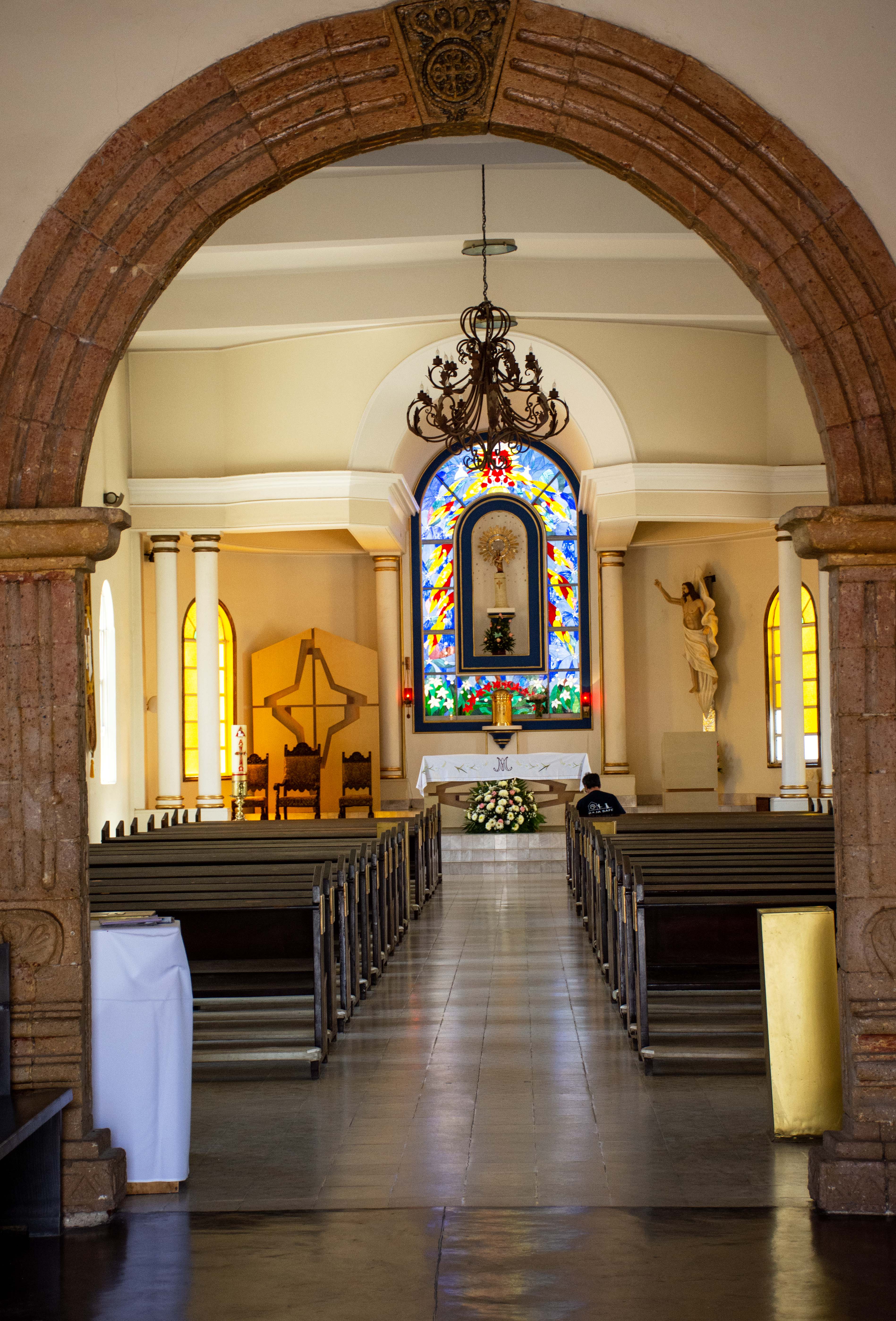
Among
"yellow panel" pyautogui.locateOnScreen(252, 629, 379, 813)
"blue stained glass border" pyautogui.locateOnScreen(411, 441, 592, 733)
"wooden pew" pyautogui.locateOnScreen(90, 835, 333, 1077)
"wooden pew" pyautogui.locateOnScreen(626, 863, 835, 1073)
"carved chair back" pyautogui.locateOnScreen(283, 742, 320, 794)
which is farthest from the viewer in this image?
"blue stained glass border" pyautogui.locateOnScreen(411, 441, 592, 733)

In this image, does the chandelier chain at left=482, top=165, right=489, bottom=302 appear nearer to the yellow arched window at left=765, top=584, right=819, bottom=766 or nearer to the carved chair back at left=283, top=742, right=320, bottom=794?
the yellow arched window at left=765, top=584, right=819, bottom=766

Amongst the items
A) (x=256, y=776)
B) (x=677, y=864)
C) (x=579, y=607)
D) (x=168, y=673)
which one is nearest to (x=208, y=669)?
(x=168, y=673)

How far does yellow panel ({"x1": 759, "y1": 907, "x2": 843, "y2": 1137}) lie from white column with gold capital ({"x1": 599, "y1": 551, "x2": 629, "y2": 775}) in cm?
1272

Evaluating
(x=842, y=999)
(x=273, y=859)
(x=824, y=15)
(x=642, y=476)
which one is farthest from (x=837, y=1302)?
(x=642, y=476)

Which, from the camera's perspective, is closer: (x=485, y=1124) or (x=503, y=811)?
(x=485, y=1124)

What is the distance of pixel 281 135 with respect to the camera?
4.98m

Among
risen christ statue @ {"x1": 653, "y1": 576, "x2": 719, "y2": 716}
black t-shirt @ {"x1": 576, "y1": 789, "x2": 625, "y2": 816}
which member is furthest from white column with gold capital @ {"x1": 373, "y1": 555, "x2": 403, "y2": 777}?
black t-shirt @ {"x1": 576, "y1": 789, "x2": 625, "y2": 816}

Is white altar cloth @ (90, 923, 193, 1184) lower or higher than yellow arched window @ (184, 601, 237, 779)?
lower

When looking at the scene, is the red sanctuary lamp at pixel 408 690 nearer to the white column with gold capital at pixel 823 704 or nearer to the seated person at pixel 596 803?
the white column with gold capital at pixel 823 704

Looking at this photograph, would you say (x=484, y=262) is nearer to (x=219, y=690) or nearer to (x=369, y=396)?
(x=369, y=396)

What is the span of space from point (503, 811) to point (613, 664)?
299 centimetres

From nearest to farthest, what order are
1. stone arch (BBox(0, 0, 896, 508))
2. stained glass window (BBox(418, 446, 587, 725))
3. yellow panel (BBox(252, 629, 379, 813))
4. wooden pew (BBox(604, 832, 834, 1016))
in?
1. stone arch (BBox(0, 0, 896, 508))
2. wooden pew (BBox(604, 832, 834, 1016))
3. yellow panel (BBox(252, 629, 379, 813))
4. stained glass window (BBox(418, 446, 587, 725))

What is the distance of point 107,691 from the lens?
14.4 metres

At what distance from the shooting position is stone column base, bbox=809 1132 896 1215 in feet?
14.6
